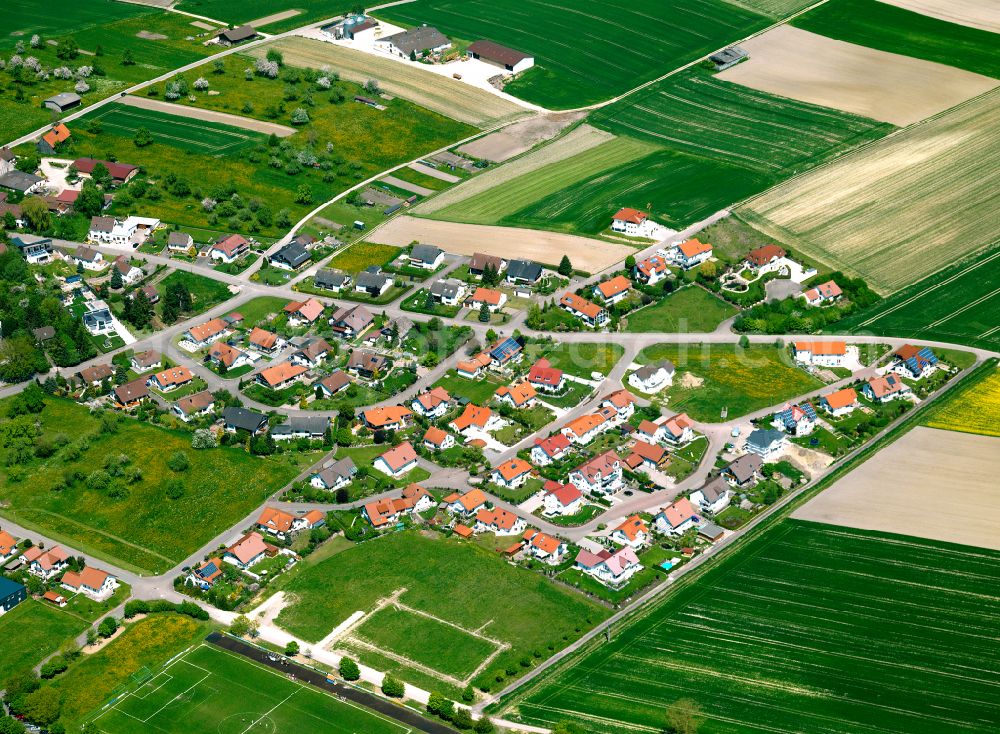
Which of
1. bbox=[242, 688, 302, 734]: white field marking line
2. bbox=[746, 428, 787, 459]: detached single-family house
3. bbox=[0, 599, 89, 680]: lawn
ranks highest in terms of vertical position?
bbox=[746, 428, 787, 459]: detached single-family house

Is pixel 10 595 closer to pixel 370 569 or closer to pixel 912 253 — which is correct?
pixel 370 569

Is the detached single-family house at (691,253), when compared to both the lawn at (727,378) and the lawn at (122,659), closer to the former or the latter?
the lawn at (727,378)

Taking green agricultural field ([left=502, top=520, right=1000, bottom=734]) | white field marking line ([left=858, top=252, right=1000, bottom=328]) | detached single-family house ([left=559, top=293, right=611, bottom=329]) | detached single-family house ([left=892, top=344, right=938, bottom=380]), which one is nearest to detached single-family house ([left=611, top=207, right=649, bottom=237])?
detached single-family house ([left=559, top=293, right=611, bottom=329])

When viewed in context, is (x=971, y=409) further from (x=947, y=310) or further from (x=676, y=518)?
(x=676, y=518)

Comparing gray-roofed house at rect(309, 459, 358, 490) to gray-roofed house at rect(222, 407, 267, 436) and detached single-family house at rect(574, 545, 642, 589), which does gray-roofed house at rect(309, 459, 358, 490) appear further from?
detached single-family house at rect(574, 545, 642, 589)

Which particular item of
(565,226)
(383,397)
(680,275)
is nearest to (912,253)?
(680,275)
